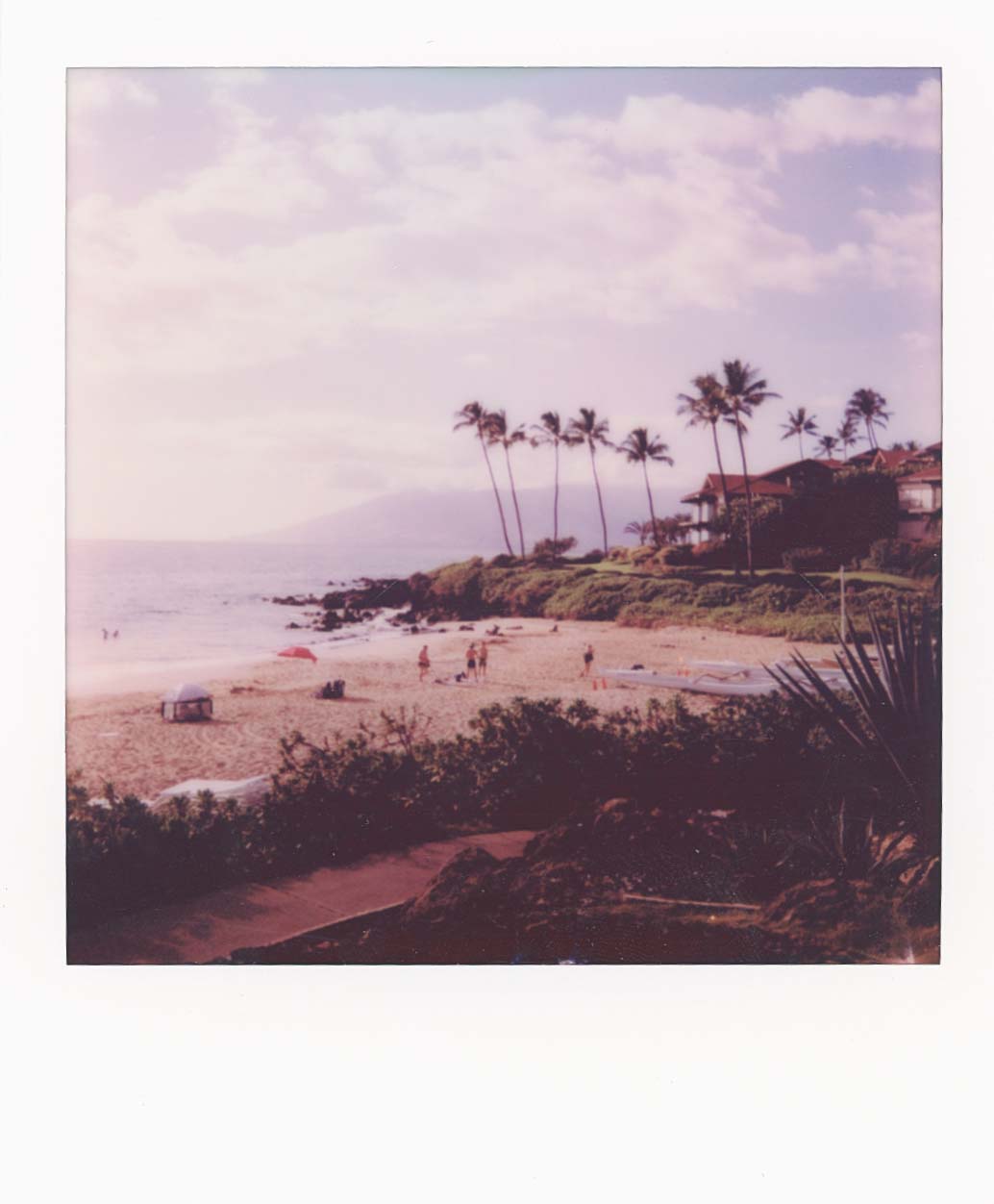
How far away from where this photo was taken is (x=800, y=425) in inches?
138

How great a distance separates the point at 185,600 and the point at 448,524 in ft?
3.71

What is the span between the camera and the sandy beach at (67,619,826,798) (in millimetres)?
3420

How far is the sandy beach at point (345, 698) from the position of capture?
135 inches

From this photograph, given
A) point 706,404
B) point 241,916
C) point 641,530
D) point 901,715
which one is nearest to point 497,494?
point 641,530

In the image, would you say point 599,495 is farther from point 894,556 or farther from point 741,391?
point 894,556

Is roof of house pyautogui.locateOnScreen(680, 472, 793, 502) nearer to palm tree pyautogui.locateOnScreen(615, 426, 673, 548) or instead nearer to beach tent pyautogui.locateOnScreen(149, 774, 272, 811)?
palm tree pyautogui.locateOnScreen(615, 426, 673, 548)

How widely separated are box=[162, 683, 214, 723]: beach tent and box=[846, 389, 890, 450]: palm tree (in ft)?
9.55

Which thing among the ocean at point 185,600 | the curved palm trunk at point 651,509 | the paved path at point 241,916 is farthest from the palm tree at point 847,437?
the paved path at point 241,916

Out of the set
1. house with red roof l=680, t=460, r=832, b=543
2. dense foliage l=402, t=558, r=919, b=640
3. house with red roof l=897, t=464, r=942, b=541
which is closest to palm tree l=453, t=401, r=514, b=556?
dense foliage l=402, t=558, r=919, b=640

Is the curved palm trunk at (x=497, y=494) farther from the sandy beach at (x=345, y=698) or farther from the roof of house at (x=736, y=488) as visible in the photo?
the roof of house at (x=736, y=488)

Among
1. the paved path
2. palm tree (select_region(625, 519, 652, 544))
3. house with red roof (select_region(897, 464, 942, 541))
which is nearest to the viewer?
the paved path

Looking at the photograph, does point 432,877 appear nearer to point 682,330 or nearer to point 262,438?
point 262,438
